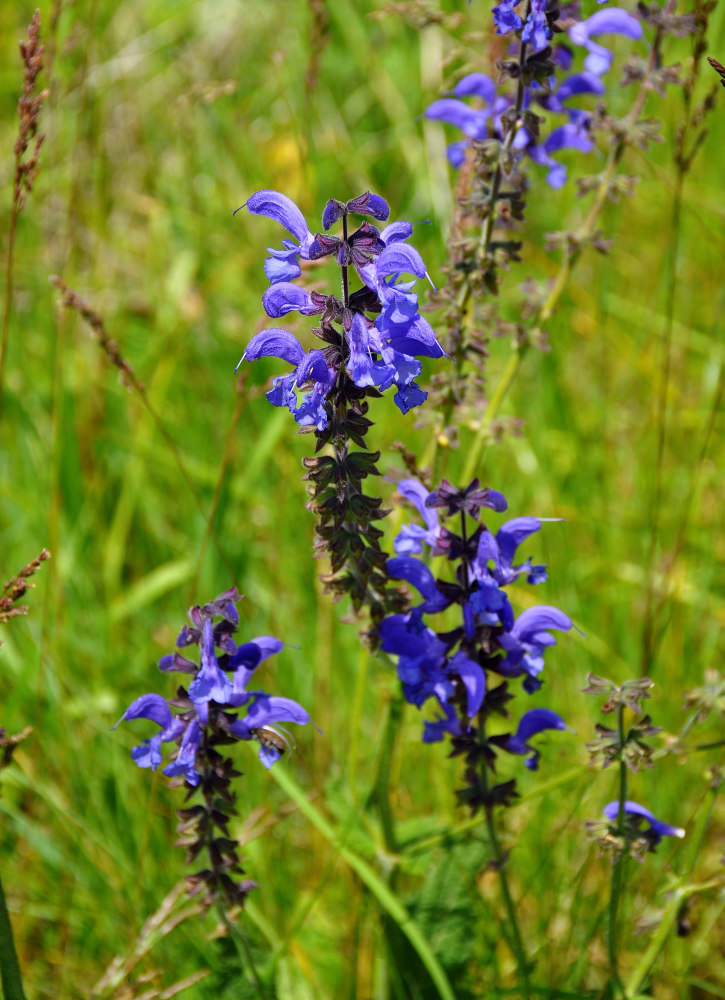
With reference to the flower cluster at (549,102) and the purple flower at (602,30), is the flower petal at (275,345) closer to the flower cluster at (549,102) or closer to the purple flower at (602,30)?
the flower cluster at (549,102)

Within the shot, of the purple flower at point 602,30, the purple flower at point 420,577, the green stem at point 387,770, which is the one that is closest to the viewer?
the purple flower at point 420,577

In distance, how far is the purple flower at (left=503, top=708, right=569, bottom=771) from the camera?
6.61 ft

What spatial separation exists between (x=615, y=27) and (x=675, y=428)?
6.47ft

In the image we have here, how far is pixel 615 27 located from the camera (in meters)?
2.49

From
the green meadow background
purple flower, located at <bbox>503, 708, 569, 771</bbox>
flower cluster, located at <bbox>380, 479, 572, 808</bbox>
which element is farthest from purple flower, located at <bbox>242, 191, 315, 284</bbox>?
purple flower, located at <bbox>503, 708, 569, 771</bbox>

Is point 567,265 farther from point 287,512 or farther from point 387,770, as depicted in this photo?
point 287,512

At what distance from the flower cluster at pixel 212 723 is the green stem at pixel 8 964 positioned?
0.34 meters

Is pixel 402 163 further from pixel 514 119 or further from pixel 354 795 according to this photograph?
pixel 354 795

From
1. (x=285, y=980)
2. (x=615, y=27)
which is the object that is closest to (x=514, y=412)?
(x=615, y=27)

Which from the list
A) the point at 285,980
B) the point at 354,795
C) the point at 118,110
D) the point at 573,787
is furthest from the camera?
the point at 118,110

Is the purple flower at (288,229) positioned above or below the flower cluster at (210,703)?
above

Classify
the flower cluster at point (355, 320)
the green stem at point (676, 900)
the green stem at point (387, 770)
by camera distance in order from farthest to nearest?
the green stem at point (387, 770), the green stem at point (676, 900), the flower cluster at point (355, 320)

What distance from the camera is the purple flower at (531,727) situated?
202 centimetres

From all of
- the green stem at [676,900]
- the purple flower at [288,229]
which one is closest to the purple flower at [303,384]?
the purple flower at [288,229]
